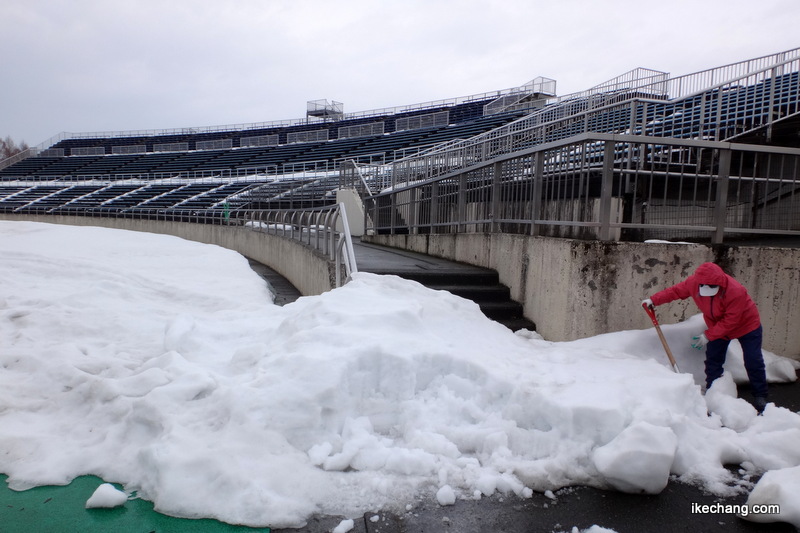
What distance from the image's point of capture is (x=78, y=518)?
8.39 feet

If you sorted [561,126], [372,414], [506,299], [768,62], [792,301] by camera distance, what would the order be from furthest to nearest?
[768,62] < [561,126] < [506,299] < [792,301] < [372,414]

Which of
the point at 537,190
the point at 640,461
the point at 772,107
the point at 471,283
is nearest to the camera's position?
the point at 640,461

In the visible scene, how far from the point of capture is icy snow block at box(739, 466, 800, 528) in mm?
2566

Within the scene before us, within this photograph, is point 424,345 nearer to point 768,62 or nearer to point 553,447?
point 553,447

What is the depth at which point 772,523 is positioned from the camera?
8.57 feet

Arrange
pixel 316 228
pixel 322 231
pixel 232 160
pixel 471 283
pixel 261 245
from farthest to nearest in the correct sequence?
pixel 232 160
pixel 261 245
pixel 316 228
pixel 322 231
pixel 471 283

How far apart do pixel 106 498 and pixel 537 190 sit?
522 centimetres

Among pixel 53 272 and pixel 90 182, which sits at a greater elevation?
pixel 90 182

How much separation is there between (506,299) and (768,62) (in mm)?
12525

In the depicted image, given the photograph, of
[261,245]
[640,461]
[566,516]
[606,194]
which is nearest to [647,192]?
[606,194]

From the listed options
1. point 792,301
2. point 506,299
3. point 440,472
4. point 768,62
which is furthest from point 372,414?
point 768,62

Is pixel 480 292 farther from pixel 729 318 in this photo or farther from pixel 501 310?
pixel 729 318

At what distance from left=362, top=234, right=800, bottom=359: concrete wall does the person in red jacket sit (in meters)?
0.78

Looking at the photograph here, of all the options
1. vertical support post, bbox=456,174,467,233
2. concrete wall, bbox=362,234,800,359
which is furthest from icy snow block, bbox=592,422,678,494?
vertical support post, bbox=456,174,467,233
